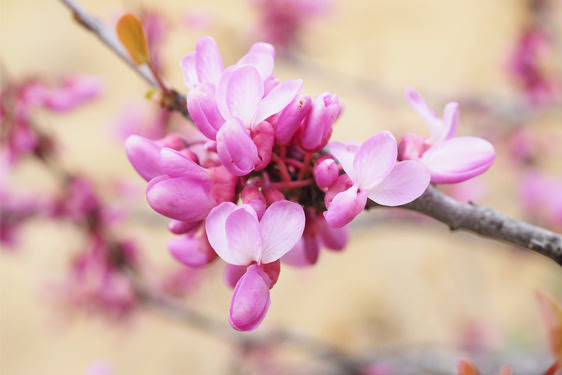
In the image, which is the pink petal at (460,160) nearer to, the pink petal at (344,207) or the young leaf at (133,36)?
the pink petal at (344,207)

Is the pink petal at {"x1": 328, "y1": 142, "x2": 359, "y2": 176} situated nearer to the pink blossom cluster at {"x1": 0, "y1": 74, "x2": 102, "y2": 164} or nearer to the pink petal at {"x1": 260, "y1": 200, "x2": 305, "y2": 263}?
the pink petal at {"x1": 260, "y1": 200, "x2": 305, "y2": 263}

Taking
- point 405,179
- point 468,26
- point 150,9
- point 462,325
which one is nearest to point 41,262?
point 150,9

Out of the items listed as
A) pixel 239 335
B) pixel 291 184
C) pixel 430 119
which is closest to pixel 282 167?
pixel 291 184

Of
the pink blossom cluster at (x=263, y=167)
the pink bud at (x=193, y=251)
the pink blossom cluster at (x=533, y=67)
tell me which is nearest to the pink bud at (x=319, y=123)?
the pink blossom cluster at (x=263, y=167)

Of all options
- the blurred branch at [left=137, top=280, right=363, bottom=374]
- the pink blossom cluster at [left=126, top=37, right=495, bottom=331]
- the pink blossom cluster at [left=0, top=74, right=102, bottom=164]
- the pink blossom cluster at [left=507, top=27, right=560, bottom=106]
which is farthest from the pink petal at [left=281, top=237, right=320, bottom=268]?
the pink blossom cluster at [left=507, top=27, right=560, bottom=106]

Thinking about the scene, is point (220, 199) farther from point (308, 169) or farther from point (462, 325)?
point (462, 325)
